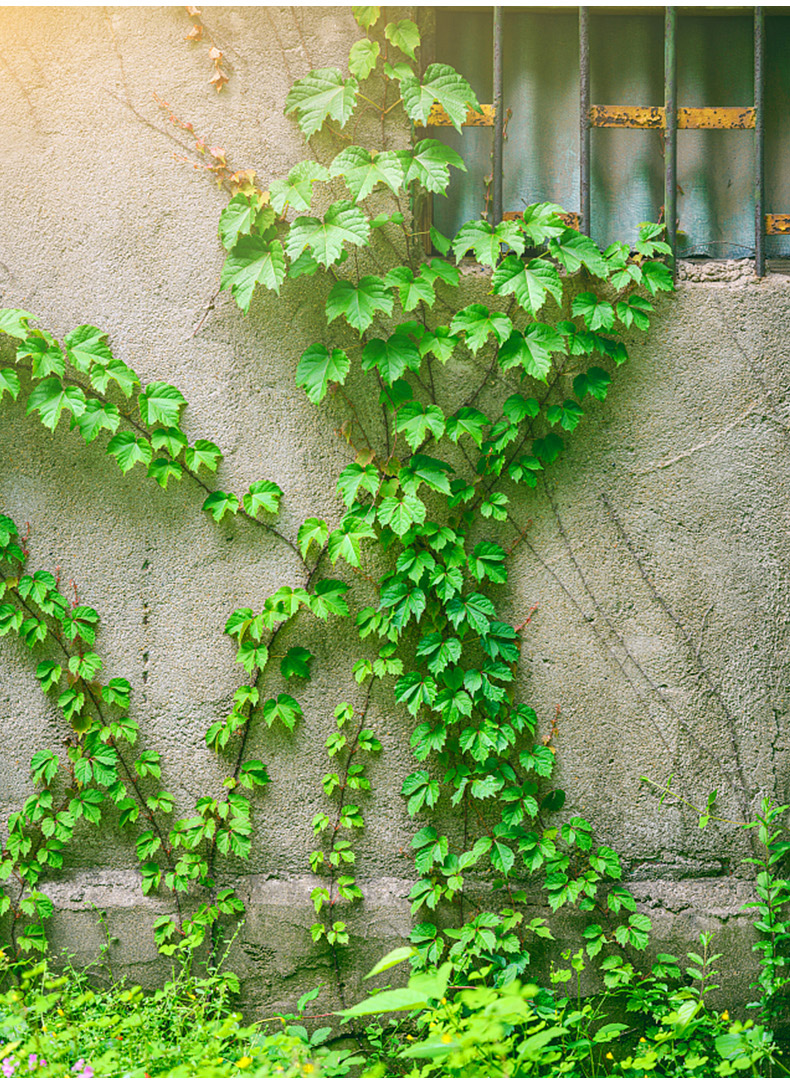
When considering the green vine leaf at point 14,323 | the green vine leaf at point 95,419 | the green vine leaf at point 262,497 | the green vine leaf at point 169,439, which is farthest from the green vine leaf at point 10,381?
the green vine leaf at point 262,497

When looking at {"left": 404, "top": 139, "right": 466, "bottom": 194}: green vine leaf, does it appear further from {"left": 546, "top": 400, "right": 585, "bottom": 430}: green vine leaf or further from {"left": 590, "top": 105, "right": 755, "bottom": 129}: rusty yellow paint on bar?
{"left": 546, "top": 400, "right": 585, "bottom": 430}: green vine leaf

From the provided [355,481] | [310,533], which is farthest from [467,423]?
[310,533]

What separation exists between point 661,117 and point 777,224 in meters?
0.54

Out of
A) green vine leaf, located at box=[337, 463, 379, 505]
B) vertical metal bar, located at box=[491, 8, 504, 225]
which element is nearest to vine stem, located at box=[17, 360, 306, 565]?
green vine leaf, located at box=[337, 463, 379, 505]

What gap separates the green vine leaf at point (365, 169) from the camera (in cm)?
205

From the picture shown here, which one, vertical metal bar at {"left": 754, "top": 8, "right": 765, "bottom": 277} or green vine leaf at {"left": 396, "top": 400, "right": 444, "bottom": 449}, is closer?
green vine leaf at {"left": 396, "top": 400, "right": 444, "bottom": 449}

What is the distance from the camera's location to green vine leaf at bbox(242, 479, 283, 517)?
228 centimetres

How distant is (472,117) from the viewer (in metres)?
2.29

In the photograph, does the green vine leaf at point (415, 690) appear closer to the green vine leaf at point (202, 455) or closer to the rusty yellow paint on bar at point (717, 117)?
the green vine leaf at point (202, 455)

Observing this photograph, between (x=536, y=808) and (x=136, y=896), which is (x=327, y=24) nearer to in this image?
(x=536, y=808)

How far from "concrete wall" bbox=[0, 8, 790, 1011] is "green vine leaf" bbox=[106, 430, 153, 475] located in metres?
0.14

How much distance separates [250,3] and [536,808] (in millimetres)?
2748

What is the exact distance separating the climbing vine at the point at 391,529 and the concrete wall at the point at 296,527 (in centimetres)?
7

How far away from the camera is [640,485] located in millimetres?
2336
